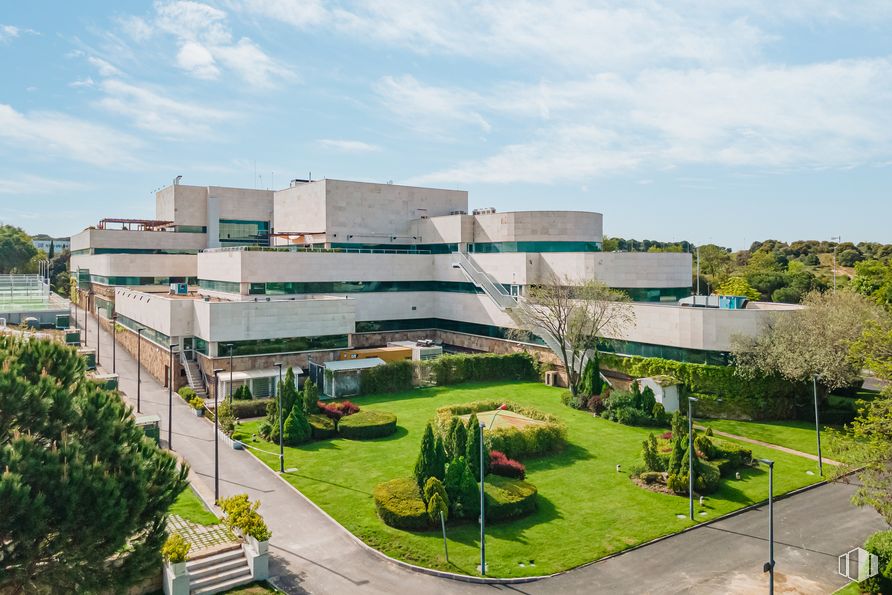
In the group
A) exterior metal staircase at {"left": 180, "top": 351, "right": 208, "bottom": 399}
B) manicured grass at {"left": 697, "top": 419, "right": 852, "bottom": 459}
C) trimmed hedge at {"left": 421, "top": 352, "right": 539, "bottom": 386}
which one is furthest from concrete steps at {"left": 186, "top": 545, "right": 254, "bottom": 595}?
trimmed hedge at {"left": 421, "top": 352, "right": 539, "bottom": 386}

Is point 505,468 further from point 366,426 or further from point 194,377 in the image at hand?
point 194,377

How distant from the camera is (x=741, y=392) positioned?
140ft

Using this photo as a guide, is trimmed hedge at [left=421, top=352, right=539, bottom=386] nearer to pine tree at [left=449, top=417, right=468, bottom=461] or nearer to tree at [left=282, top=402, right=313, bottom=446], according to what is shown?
tree at [left=282, top=402, right=313, bottom=446]

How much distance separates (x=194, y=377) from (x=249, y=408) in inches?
377

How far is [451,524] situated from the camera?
86.5 feet

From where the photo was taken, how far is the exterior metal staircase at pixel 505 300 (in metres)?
51.2

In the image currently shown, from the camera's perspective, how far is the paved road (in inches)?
866

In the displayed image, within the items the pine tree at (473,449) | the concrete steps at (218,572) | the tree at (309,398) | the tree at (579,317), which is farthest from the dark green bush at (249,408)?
the tree at (579,317)

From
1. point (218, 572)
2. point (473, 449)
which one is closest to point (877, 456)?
point (473, 449)

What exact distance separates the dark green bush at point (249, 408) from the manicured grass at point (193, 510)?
44.3ft

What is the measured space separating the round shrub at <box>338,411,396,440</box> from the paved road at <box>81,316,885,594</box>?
23.4 ft

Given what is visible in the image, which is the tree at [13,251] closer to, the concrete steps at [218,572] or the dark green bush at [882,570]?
the concrete steps at [218,572]

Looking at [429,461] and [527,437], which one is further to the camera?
[527,437]

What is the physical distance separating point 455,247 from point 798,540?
46766 mm
